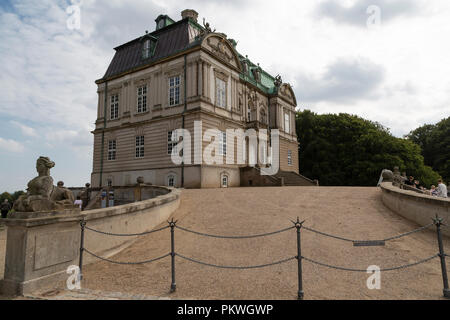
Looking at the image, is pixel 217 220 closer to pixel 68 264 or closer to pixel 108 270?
pixel 108 270

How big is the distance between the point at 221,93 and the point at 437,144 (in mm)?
39506

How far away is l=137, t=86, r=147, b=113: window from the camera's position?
85.3ft


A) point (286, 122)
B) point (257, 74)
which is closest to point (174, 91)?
point (257, 74)

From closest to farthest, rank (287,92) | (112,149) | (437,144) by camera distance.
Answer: (112,149) < (287,92) < (437,144)

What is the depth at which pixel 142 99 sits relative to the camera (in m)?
26.2

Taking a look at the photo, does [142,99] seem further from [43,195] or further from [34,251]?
[34,251]

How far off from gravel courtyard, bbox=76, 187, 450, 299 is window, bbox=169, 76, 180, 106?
14633mm

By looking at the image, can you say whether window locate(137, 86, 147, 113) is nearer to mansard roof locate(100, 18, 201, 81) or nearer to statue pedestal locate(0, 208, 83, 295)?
mansard roof locate(100, 18, 201, 81)

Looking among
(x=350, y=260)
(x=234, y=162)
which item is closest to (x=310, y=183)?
(x=234, y=162)

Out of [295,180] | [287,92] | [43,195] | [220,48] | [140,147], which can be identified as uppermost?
[287,92]

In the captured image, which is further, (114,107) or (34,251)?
(114,107)

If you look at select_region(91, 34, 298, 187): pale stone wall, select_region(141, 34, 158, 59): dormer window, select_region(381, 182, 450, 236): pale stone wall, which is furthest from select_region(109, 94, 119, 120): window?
select_region(381, 182, 450, 236): pale stone wall

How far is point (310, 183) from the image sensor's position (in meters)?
27.8
